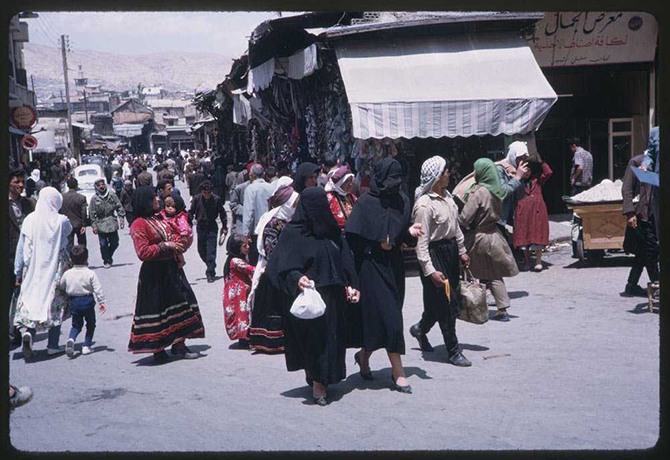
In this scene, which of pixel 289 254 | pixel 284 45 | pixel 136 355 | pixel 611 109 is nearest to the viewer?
pixel 289 254

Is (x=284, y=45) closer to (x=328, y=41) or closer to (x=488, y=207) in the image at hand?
(x=328, y=41)

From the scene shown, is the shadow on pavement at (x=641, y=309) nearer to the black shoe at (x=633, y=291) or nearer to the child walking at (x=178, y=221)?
the black shoe at (x=633, y=291)

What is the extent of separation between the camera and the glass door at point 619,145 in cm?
1541

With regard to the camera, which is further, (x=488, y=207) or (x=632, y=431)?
(x=488, y=207)

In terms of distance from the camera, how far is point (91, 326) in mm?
7711

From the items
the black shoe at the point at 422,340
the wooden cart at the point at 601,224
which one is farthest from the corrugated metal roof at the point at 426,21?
the black shoe at the point at 422,340

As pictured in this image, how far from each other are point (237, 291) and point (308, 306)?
227cm

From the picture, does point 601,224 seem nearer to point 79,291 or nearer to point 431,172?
point 431,172

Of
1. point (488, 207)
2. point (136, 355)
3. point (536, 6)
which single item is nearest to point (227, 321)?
point (136, 355)

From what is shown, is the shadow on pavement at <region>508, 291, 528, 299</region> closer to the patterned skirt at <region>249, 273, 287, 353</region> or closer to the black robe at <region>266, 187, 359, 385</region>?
the patterned skirt at <region>249, 273, 287, 353</region>

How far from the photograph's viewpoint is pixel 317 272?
18.9 ft

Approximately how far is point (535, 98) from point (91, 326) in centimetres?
627

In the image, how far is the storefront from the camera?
14.5 metres

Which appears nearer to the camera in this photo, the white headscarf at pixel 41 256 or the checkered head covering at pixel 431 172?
the checkered head covering at pixel 431 172
